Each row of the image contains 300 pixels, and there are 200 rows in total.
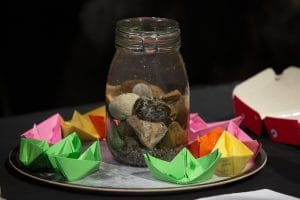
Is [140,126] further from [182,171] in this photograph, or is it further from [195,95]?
[195,95]

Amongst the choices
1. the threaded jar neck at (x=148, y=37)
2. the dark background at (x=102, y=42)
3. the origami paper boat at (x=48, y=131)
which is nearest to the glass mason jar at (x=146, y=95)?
the threaded jar neck at (x=148, y=37)

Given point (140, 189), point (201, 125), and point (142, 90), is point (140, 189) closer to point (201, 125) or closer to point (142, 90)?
point (142, 90)

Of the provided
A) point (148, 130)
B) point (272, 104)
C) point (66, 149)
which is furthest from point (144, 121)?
point (272, 104)

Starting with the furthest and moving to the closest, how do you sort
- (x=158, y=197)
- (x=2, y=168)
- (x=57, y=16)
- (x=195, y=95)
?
(x=57, y=16) → (x=195, y=95) → (x=2, y=168) → (x=158, y=197)

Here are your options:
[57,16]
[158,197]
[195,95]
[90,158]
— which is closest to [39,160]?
[90,158]

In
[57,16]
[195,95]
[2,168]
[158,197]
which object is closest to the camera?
[158,197]

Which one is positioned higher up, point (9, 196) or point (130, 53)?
point (130, 53)
